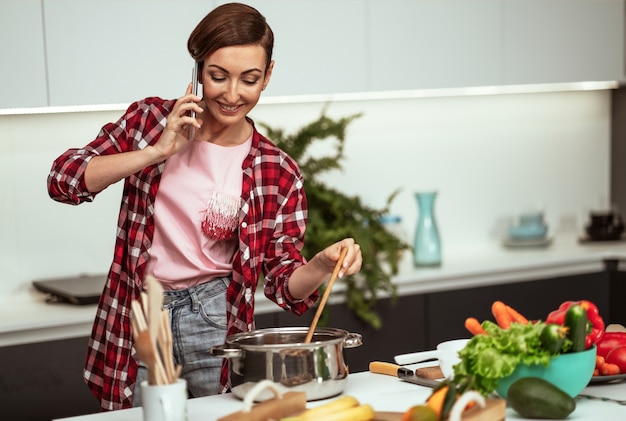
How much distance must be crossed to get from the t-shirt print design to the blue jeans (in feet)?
0.40

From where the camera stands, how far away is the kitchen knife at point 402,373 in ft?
6.31

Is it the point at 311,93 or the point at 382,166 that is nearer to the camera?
the point at 311,93

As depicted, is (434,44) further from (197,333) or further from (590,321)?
(590,321)

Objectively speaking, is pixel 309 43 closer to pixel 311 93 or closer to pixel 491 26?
pixel 311 93

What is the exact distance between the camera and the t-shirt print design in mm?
2242

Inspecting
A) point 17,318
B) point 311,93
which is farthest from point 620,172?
point 17,318

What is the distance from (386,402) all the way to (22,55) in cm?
198

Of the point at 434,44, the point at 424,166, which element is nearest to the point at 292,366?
the point at 434,44

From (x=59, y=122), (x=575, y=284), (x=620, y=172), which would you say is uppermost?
(x=59, y=122)

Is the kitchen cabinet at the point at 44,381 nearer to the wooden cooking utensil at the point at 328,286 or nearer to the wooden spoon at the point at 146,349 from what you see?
the wooden cooking utensil at the point at 328,286

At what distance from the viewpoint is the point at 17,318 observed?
311 cm

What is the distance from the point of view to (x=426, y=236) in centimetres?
394

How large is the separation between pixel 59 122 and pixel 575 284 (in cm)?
220

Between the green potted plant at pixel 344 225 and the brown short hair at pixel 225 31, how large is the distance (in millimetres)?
1418
